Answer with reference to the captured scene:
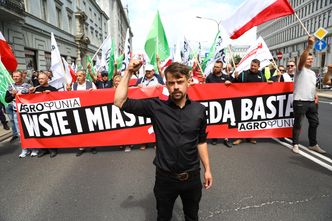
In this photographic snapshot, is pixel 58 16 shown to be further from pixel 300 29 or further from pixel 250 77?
pixel 300 29

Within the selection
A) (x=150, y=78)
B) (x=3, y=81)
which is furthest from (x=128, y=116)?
(x=3, y=81)

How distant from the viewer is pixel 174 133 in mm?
1983

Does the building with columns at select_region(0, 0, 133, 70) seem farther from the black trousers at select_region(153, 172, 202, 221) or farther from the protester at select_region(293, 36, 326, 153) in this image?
the black trousers at select_region(153, 172, 202, 221)

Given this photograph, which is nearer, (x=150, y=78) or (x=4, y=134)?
(x=150, y=78)

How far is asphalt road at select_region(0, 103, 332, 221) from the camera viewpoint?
10.0 feet

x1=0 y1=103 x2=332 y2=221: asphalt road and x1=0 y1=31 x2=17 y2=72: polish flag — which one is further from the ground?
x1=0 y1=31 x2=17 y2=72: polish flag

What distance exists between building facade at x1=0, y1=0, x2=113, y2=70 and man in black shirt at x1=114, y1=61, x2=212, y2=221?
46.2ft

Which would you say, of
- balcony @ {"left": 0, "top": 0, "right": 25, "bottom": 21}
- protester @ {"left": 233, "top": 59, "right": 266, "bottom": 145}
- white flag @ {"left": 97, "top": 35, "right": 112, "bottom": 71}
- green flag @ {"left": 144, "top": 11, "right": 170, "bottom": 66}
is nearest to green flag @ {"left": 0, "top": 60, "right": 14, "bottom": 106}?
green flag @ {"left": 144, "top": 11, "right": 170, "bottom": 66}

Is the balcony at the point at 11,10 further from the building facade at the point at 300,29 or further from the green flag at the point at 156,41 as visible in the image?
the building facade at the point at 300,29

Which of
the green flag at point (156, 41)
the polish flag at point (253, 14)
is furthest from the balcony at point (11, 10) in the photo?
the polish flag at point (253, 14)

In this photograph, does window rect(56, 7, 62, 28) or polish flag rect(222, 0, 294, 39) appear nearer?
polish flag rect(222, 0, 294, 39)

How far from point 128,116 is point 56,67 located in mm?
2496

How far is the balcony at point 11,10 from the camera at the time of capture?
42.2 ft

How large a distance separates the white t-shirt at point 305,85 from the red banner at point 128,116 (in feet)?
2.18
